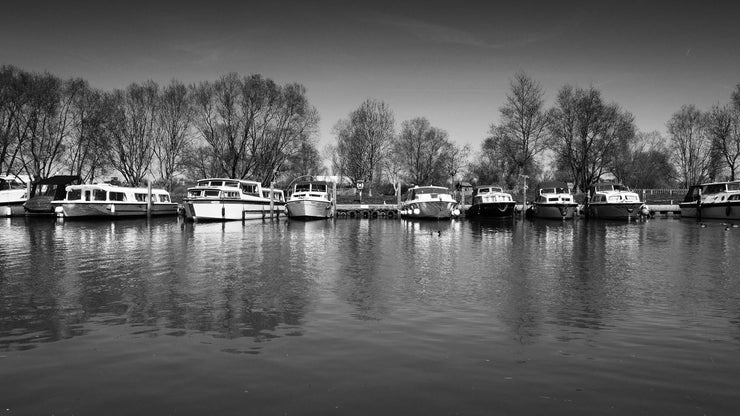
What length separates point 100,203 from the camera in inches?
1682

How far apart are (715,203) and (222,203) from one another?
45.6m

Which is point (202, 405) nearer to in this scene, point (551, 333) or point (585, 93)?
point (551, 333)

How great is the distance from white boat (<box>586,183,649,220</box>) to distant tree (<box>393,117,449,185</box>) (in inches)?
1305

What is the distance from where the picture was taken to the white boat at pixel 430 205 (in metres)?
45.1

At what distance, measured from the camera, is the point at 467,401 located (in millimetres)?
5234

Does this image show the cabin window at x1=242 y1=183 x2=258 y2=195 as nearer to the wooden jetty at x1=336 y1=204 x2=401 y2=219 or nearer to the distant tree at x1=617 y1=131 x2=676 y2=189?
the wooden jetty at x1=336 y1=204 x2=401 y2=219

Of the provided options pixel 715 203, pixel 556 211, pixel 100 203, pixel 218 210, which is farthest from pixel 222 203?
pixel 715 203

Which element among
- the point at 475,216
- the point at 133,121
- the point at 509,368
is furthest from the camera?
the point at 133,121

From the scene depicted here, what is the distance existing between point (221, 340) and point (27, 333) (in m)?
3.20

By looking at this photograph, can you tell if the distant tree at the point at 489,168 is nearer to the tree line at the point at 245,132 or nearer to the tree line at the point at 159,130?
the tree line at the point at 245,132

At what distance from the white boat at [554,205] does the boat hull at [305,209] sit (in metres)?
22.6

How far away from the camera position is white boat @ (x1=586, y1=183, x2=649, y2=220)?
4644 centimetres

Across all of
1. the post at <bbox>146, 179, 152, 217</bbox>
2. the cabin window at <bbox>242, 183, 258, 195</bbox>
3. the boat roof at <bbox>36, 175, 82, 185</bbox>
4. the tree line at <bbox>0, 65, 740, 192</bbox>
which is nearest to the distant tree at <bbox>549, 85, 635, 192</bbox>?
the tree line at <bbox>0, 65, 740, 192</bbox>

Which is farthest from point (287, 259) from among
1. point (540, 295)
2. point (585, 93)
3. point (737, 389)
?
point (585, 93)
